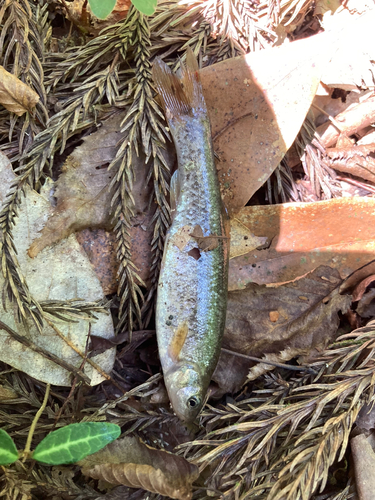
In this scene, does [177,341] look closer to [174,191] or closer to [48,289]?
[48,289]

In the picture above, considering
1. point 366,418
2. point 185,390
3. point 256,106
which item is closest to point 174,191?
point 256,106

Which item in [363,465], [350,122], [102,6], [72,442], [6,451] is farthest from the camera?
[350,122]

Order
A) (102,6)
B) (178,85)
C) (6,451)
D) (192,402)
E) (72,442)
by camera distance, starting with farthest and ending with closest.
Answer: (178,85)
(192,402)
(102,6)
(72,442)
(6,451)

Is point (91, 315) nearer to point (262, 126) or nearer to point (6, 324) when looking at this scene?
point (6, 324)

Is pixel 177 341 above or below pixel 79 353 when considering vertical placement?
below

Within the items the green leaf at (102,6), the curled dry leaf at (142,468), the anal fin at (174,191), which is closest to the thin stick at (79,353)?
the curled dry leaf at (142,468)

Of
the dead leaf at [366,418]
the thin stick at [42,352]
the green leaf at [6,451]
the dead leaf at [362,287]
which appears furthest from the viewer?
the dead leaf at [362,287]

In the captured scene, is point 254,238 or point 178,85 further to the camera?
point 254,238

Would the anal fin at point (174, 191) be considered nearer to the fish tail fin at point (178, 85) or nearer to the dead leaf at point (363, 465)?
the fish tail fin at point (178, 85)
